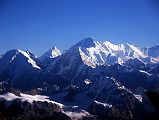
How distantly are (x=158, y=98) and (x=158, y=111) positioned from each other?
2.82 feet

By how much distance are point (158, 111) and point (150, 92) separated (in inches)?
50.9

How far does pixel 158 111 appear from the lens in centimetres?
2502

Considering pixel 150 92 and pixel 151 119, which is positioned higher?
pixel 150 92

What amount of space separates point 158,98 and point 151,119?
4.56 feet

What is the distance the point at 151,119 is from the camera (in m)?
25.0

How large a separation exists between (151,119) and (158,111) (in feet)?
2.18

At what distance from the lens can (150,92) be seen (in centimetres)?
2497

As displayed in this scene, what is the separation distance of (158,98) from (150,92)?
0.61m
